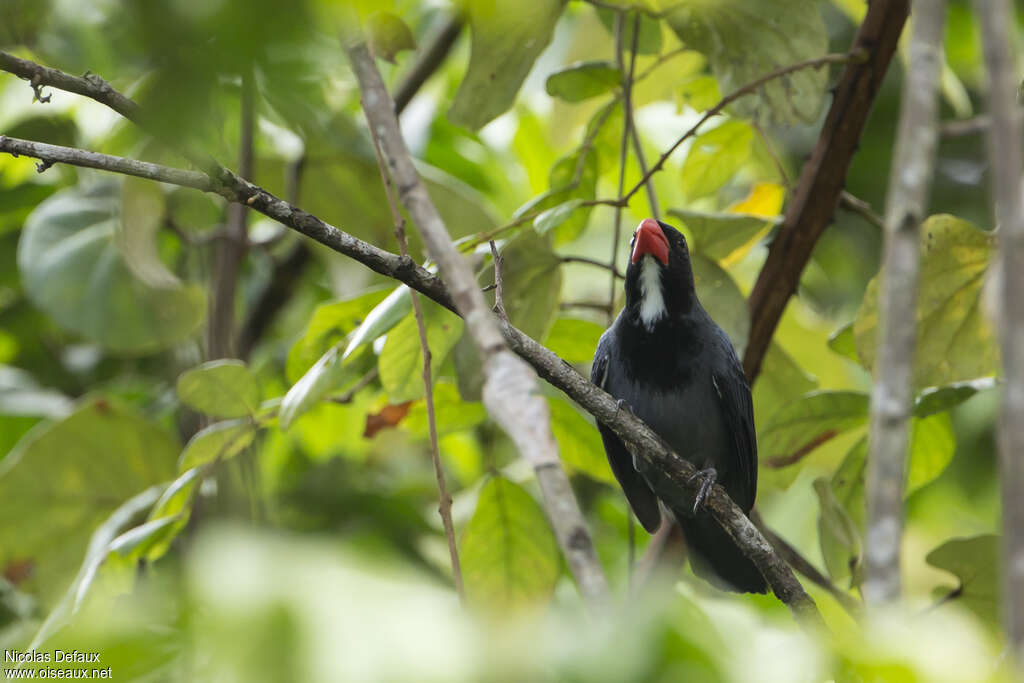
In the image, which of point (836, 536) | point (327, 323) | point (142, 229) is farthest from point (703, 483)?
point (142, 229)

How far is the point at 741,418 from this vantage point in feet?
11.5

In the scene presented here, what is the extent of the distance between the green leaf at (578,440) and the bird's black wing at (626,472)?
0.03 meters

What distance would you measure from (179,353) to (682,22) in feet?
8.57

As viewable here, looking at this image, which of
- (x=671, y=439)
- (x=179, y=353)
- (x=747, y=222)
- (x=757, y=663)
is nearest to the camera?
(x=757, y=663)

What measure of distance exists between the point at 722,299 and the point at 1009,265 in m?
2.19

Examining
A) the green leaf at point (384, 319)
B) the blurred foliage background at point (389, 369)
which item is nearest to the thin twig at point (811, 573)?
the blurred foliage background at point (389, 369)

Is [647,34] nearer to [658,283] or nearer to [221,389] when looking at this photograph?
[658,283]

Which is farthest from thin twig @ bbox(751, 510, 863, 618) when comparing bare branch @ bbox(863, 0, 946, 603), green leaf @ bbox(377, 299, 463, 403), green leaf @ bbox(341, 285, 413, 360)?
bare branch @ bbox(863, 0, 946, 603)

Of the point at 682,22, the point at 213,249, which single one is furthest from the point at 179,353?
the point at 682,22

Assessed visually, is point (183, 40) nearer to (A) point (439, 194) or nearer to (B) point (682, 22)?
(B) point (682, 22)

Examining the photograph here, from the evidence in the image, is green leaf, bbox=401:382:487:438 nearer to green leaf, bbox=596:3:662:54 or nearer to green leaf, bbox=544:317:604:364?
green leaf, bbox=544:317:604:364

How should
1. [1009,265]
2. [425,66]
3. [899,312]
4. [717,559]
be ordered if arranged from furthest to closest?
[425,66]
[717,559]
[899,312]
[1009,265]

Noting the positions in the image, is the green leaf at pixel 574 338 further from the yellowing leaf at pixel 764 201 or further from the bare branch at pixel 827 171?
the yellowing leaf at pixel 764 201

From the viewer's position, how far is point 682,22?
10.6 feet
